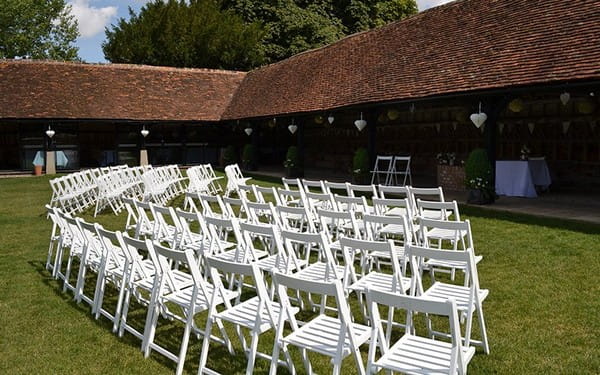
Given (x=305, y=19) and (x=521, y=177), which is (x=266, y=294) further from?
(x=305, y=19)

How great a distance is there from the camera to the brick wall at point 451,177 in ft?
42.2

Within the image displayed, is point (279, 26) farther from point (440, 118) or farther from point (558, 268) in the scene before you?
point (558, 268)

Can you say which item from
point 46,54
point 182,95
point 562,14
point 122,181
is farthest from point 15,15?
point 562,14

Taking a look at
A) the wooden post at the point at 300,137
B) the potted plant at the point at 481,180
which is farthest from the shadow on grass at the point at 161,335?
the wooden post at the point at 300,137

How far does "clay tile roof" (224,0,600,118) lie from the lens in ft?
32.6

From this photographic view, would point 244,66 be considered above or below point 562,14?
above

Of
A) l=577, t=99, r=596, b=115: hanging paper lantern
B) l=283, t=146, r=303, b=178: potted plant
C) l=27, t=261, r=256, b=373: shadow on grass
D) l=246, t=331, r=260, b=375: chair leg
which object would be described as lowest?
l=27, t=261, r=256, b=373: shadow on grass

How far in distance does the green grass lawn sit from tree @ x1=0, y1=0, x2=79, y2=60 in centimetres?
3341

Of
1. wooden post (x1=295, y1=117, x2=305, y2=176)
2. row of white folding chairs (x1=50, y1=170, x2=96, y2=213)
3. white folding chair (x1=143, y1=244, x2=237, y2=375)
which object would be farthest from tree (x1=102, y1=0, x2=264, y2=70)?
white folding chair (x1=143, y1=244, x2=237, y2=375)

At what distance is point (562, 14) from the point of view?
35.8ft

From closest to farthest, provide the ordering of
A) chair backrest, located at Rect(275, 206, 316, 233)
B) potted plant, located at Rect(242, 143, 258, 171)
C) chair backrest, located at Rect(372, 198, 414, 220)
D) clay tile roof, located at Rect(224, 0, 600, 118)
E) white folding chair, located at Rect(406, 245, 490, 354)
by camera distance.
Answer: white folding chair, located at Rect(406, 245, 490, 354), chair backrest, located at Rect(275, 206, 316, 233), chair backrest, located at Rect(372, 198, 414, 220), clay tile roof, located at Rect(224, 0, 600, 118), potted plant, located at Rect(242, 143, 258, 171)

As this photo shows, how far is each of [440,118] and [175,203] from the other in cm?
800

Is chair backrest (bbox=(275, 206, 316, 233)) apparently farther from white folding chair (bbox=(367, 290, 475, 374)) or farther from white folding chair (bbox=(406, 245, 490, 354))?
white folding chair (bbox=(367, 290, 475, 374))

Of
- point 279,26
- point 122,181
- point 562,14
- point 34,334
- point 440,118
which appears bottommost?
point 34,334
